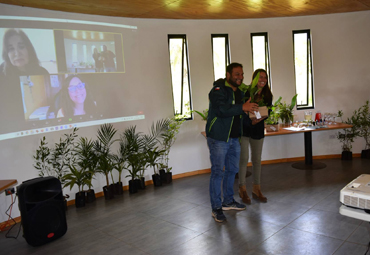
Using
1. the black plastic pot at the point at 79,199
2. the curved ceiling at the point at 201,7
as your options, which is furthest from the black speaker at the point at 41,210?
the curved ceiling at the point at 201,7

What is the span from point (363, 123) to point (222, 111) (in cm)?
415

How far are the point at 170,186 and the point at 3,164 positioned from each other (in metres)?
2.56

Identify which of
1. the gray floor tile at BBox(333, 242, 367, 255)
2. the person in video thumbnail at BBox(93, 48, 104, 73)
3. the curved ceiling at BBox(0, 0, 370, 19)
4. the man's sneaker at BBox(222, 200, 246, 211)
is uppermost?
the curved ceiling at BBox(0, 0, 370, 19)

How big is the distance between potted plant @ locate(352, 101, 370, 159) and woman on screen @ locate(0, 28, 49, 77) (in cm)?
589

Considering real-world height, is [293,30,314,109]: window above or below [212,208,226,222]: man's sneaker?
above

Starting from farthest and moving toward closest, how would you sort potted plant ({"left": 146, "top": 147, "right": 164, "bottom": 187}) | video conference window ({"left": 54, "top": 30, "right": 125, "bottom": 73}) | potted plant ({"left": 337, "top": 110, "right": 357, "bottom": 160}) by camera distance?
potted plant ({"left": 337, "top": 110, "right": 357, "bottom": 160}), potted plant ({"left": 146, "top": 147, "right": 164, "bottom": 187}), video conference window ({"left": 54, "top": 30, "right": 125, "bottom": 73})

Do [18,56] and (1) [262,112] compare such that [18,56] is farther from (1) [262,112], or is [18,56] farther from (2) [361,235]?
(2) [361,235]

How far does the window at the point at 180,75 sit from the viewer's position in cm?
583

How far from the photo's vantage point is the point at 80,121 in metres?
4.81

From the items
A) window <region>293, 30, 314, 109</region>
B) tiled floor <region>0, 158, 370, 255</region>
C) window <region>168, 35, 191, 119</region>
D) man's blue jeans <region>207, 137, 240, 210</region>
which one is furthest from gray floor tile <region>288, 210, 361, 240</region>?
window <region>293, 30, 314, 109</region>

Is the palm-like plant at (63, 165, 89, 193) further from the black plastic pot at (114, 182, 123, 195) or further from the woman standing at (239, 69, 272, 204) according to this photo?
the woman standing at (239, 69, 272, 204)

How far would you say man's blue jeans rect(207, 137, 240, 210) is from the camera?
3.41m

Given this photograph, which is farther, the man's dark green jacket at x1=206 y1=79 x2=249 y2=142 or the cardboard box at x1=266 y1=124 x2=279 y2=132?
the cardboard box at x1=266 y1=124 x2=279 y2=132

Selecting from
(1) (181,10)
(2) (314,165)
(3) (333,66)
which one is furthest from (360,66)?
(1) (181,10)
